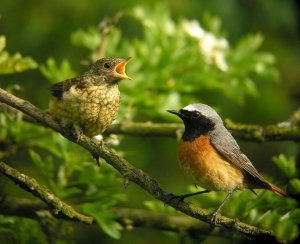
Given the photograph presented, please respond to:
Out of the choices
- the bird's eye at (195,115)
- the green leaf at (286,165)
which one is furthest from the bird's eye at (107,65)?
the green leaf at (286,165)

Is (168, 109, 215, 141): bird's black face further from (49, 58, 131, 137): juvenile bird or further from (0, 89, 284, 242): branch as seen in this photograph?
(0, 89, 284, 242): branch

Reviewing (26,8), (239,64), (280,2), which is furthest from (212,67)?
(26,8)

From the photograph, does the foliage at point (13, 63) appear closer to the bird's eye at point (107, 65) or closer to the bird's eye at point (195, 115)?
the bird's eye at point (107, 65)

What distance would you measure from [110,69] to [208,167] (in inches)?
41.9

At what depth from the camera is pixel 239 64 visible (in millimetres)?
7648

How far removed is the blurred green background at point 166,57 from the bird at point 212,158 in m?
1.63

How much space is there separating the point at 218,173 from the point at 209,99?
348cm

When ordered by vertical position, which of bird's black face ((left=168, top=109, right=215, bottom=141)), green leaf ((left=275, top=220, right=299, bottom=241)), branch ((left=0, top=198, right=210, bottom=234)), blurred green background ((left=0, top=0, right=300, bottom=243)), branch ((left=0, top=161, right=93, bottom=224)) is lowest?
green leaf ((left=275, top=220, right=299, bottom=241))

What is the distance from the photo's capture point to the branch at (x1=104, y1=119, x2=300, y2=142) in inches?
246

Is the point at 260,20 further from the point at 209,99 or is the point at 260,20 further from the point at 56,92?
the point at 56,92

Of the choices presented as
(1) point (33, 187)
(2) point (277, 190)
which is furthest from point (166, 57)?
(1) point (33, 187)

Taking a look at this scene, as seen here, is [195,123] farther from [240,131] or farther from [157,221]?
[157,221]

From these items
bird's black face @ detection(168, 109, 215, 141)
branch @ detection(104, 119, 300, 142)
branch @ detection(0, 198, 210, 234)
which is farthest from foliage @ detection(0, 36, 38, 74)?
bird's black face @ detection(168, 109, 215, 141)

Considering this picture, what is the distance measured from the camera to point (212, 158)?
538cm
